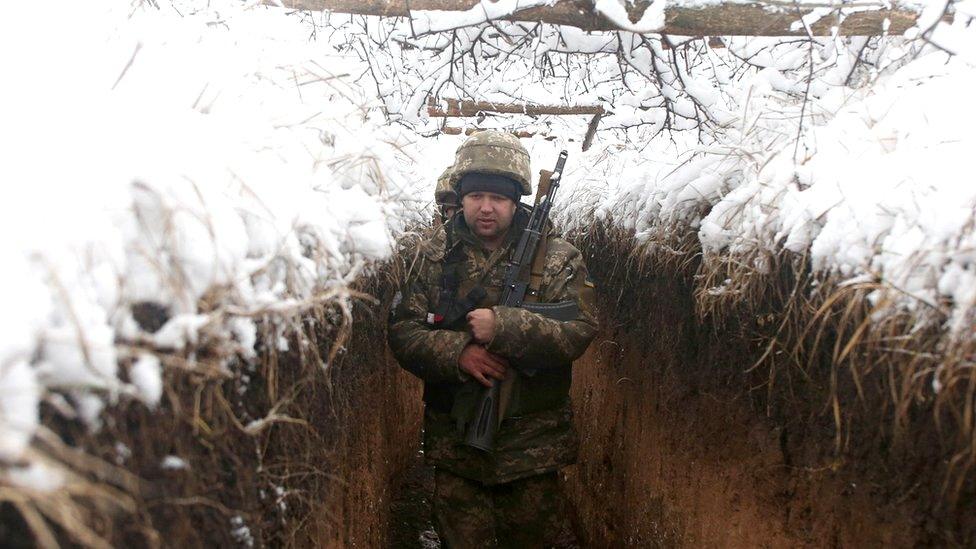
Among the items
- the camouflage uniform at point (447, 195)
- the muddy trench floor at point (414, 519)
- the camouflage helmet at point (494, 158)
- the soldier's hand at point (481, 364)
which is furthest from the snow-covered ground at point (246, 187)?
the muddy trench floor at point (414, 519)

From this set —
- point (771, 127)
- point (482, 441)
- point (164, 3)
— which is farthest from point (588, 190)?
point (164, 3)

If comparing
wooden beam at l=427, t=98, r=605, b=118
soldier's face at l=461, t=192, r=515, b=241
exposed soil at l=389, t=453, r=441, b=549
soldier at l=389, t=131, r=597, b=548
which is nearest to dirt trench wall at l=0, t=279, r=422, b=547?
soldier at l=389, t=131, r=597, b=548

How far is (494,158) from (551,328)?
962mm

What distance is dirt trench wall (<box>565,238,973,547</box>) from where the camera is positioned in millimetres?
1752

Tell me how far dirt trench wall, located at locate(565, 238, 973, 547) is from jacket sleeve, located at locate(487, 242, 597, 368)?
0.48 meters

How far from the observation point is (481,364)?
3000 mm

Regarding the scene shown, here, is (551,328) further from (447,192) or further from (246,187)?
(246,187)

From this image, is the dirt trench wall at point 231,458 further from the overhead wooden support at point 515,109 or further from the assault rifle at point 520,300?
the overhead wooden support at point 515,109

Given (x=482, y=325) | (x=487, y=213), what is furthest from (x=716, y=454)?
(x=487, y=213)

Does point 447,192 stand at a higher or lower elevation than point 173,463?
higher

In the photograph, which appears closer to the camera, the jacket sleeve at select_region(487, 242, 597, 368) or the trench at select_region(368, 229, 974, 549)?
the trench at select_region(368, 229, 974, 549)

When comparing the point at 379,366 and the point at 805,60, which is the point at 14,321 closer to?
the point at 379,366

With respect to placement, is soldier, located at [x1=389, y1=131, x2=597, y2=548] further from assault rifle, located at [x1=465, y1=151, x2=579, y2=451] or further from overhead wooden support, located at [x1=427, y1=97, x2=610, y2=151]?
overhead wooden support, located at [x1=427, y1=97, x2=610, y2=151]

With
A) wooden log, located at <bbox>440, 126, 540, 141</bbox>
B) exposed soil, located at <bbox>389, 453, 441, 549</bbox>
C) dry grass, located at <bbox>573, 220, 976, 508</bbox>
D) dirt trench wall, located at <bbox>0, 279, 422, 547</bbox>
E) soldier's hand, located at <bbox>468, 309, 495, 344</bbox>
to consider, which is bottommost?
exposed soil, located at <bbox>389, 453, 441, 549</bbox>
